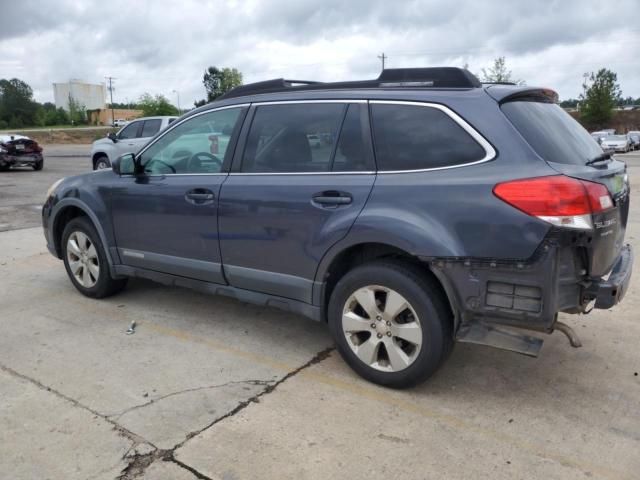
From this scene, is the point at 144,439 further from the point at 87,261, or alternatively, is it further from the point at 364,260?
the point at 87,261

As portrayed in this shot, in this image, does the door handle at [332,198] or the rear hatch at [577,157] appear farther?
the door handle at [332,198]

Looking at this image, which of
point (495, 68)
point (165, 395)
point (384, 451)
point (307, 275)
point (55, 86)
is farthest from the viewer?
point (55, 86)

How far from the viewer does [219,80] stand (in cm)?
7844

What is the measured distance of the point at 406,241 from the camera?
316cm

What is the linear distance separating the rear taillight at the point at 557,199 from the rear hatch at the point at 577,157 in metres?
0.07

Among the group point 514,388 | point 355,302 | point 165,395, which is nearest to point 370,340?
point 355,302

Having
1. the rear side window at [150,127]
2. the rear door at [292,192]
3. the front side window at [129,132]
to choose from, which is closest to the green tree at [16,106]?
the front side window at [129,132]

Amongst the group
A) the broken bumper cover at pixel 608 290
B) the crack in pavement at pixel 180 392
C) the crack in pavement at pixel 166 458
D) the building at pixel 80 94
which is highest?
the building at pixel 80 94

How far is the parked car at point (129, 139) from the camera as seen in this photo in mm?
16000

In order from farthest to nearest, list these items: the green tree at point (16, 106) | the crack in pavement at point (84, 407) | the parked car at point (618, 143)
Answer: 1. the green tree at point (16, 106)
2. the parked car at point (618, 143)
3. the crack in pavement at point (84, 407)

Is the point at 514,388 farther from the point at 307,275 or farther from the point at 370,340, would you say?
the point at 307,275

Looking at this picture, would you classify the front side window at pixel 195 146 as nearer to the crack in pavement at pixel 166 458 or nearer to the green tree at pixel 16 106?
the crack in pavement at pixel 166 458

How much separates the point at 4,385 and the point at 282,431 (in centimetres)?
186

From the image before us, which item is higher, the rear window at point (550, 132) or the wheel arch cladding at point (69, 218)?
the rear window at point (550, 132)
